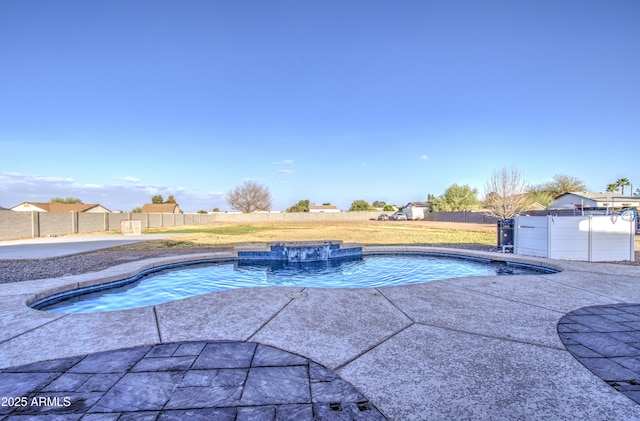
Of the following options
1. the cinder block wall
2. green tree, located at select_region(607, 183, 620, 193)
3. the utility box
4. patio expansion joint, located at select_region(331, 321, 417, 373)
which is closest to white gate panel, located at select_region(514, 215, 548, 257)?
the utility box

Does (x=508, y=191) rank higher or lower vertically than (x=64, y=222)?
higher

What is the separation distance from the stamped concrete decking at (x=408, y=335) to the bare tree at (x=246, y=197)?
53.7m

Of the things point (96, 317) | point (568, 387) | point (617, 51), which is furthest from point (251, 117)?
point (568, 387)

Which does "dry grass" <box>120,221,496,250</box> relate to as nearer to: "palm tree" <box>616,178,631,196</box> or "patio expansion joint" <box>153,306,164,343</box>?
"patio expansion joint" <box>153,306,164,343</box>

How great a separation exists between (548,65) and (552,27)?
8.44ft

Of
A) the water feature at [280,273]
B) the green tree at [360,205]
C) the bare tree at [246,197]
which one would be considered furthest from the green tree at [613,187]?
the bare tree at [246,197]

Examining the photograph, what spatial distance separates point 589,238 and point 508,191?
21113 millimetres

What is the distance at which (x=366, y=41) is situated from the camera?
491 inches

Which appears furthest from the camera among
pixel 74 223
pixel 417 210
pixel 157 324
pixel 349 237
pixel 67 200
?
pixel 67 200

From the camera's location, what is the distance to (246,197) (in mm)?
57219

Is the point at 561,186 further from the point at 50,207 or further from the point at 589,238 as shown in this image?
the point at 50,207

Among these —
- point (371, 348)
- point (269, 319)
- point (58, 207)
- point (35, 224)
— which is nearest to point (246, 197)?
point (58, 207)

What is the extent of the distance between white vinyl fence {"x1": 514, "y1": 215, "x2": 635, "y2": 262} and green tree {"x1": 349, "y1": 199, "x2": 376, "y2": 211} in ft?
190

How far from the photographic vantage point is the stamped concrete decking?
5.40ft
